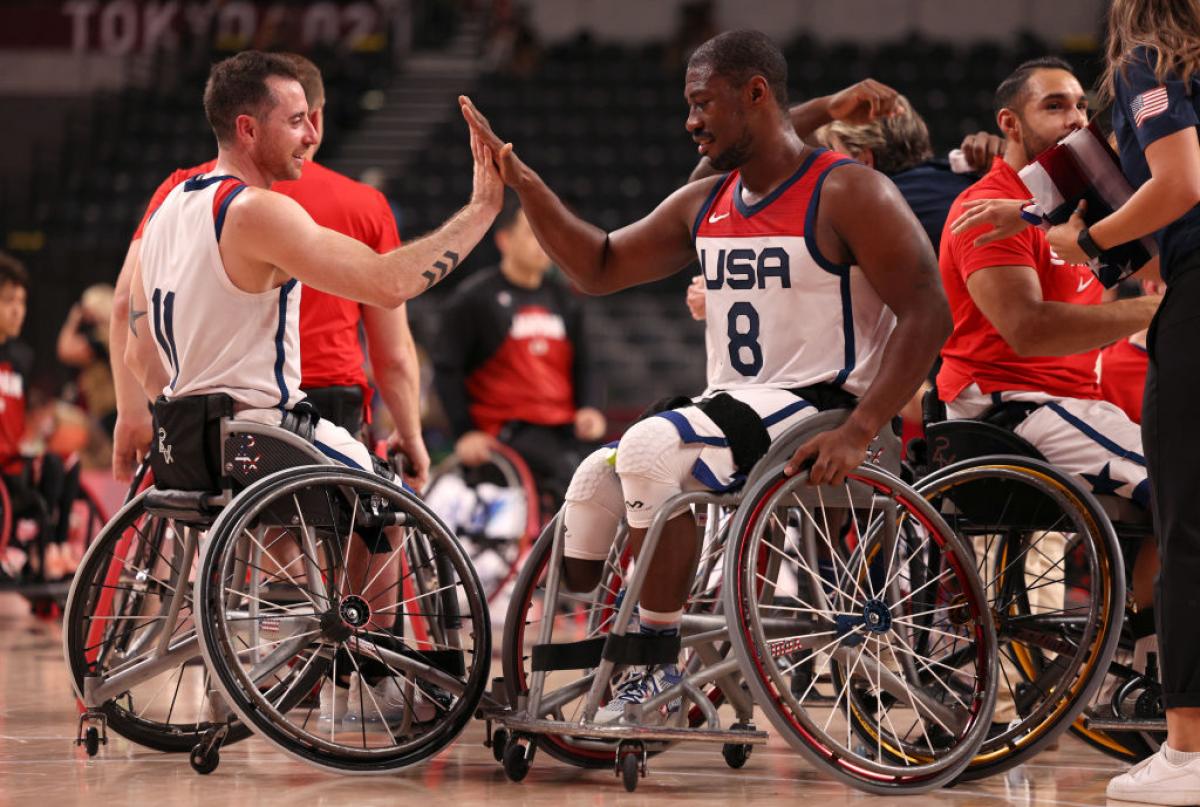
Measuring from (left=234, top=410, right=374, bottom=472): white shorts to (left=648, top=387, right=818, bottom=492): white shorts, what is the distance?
0.70 metres

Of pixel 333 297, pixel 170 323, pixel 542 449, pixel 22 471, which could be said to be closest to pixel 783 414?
pixel 170 323

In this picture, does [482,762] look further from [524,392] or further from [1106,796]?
[524,392]

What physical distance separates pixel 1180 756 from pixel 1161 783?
0.06m

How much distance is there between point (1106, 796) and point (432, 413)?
709cm

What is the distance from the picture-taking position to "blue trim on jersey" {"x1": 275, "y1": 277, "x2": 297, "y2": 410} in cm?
361

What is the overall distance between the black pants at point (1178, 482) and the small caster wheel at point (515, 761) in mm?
1291

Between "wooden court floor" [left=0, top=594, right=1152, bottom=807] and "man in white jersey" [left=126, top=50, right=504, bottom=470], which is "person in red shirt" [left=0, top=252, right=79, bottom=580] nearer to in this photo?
"wooden court floor" [left=0, top=594, right=1152, bottom=807]

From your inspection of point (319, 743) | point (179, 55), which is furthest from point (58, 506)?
point (179, 55)

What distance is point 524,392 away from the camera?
23.8 ft

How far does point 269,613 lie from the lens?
350 centimetres

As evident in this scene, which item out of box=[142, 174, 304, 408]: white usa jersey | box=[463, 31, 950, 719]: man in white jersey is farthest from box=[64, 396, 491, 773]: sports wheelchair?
box=[463, 31, 950, 719]: man in white jersey

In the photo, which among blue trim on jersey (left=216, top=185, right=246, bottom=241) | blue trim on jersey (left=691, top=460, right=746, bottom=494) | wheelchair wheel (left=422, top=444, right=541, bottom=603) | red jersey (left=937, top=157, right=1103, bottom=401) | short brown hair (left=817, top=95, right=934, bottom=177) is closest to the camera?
blue trim on jersey (left=691, top=460, right=746, bottom=494)

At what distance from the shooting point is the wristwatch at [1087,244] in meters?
3.23

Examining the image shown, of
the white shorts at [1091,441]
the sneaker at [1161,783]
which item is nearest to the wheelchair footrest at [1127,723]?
the sneaker at [1161,783]
